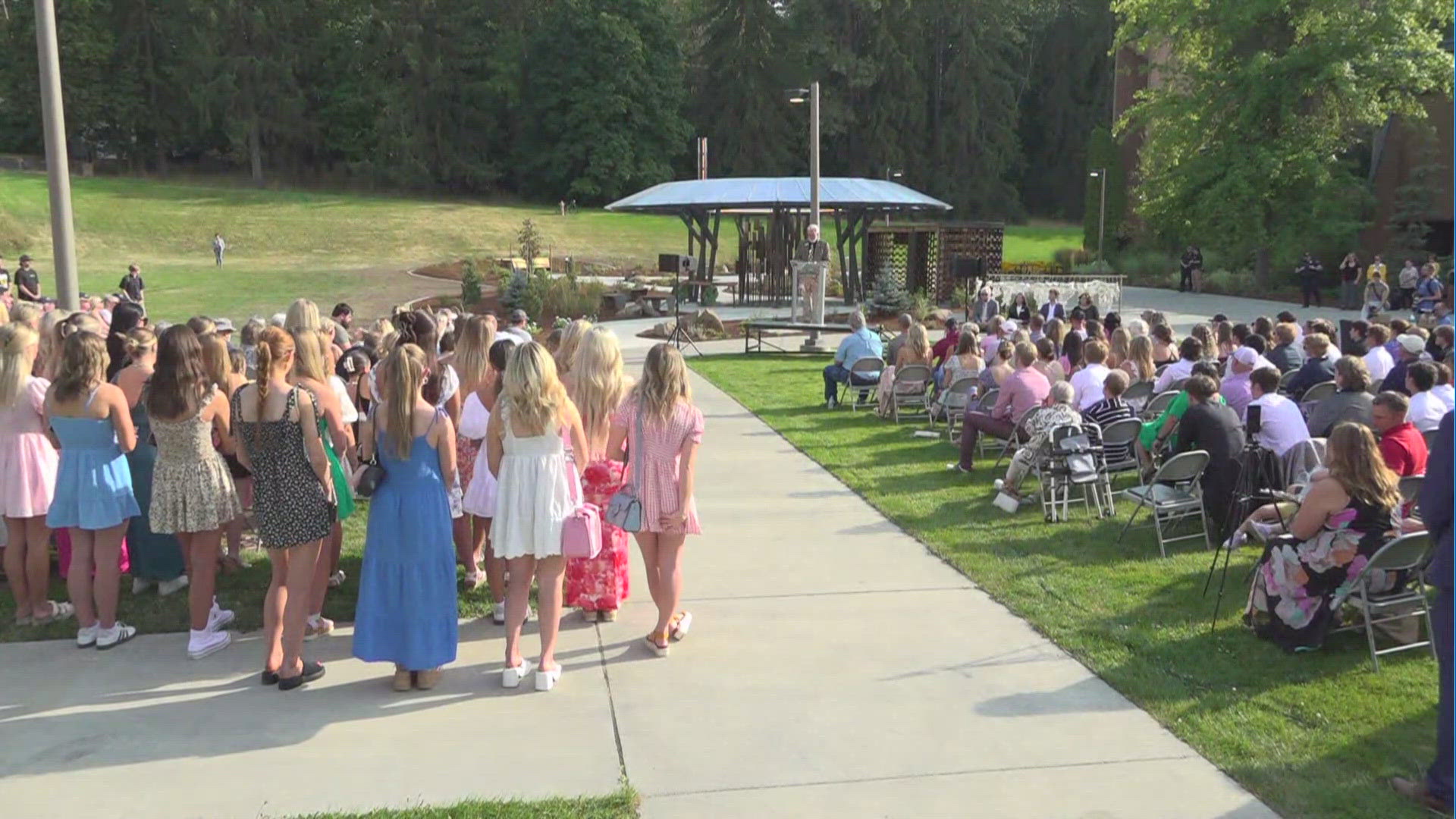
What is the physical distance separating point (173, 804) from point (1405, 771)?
4838mm

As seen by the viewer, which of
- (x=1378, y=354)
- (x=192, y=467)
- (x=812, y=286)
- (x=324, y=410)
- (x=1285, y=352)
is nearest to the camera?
(x=324, y=410)

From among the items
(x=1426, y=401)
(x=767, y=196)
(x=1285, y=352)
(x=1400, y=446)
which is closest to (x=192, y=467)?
(x=1400, y=446)

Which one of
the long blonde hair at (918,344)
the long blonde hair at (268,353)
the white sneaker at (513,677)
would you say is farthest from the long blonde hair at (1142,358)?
the long blonde hair at (268,353)

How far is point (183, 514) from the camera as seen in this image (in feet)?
19.5

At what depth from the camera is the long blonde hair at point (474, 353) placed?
6.70 metres

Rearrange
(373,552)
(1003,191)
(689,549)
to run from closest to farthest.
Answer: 1. (373,552)
2. (689,549)
3. (1003,191)

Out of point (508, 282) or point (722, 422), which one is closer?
point (722, 422)

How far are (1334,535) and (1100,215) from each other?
42.3 meters

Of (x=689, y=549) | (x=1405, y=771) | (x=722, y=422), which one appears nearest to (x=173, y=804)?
(x=689, y=549)

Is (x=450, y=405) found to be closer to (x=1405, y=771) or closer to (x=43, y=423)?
(x=43, y=423)

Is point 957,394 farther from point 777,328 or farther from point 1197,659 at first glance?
point 777,328

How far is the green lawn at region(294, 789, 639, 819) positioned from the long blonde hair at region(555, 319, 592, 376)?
3164mm

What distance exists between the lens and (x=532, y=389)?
17.7 feet

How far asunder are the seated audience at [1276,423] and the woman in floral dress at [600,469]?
14.6ft
